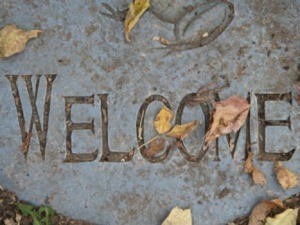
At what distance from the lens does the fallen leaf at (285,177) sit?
2.71 meters

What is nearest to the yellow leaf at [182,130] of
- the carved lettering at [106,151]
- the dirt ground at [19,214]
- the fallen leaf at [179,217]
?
the carved lettering at [106,151]

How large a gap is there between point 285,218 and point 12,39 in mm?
1237

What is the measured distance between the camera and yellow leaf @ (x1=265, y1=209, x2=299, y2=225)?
8.89ft

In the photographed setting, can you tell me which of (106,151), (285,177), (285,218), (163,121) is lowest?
(285,218)

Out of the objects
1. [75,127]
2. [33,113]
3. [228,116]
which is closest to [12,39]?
[33,113]

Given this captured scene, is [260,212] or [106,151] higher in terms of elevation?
[106,151]

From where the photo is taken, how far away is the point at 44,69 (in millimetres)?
2730

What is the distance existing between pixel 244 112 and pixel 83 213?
72cm

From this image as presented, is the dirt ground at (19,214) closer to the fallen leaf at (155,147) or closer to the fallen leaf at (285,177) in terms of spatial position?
the fallen leaf at (285,177)

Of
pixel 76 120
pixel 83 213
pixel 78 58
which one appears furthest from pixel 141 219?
pixel 78 58

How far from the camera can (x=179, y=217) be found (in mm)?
2701

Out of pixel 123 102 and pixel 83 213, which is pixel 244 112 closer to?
pixel 123 102

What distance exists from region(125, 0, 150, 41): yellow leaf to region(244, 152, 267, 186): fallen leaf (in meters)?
0.66

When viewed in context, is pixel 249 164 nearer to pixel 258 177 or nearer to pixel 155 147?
pixel 258 177
